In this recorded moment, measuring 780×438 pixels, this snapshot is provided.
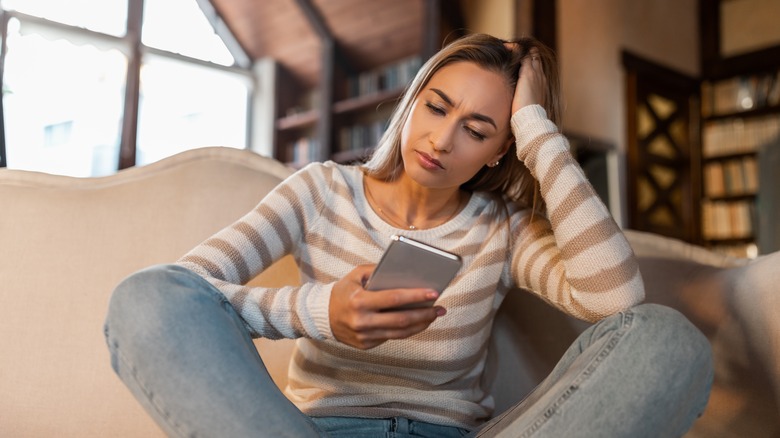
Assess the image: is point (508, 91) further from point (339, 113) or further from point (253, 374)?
point (339, 113)

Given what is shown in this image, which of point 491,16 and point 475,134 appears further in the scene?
point 491,16

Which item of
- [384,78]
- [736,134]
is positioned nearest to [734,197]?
[736,134]

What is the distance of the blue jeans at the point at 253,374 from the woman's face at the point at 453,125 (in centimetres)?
42

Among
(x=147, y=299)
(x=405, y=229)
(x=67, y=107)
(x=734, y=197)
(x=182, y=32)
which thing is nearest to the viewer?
(x=147, y=299)

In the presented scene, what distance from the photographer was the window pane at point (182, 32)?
518 centimetres

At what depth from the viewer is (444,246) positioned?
1.27 m

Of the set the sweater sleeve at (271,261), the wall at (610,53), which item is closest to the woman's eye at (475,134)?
the sweater sleeve at (271,261)

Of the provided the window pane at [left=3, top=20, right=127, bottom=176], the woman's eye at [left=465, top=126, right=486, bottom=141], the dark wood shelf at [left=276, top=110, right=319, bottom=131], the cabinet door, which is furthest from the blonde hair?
the dark wood shelf at [left=276, top=110, right=319, bottom=131]

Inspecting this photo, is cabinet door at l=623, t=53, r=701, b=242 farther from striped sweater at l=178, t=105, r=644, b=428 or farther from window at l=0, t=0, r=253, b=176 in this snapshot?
striped sweater at l=178, t=105, r=644, b=428

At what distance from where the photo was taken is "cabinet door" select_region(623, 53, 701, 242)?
5309mm

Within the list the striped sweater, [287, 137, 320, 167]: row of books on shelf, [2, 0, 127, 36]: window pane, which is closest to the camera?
the striped sweater

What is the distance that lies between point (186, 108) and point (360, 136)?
4.36 feet

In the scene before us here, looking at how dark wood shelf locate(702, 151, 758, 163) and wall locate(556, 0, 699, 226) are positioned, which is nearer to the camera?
wall locate(556, 0, 699, 226)

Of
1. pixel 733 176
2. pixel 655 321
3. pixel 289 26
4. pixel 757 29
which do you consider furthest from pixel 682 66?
pixel 655 321
